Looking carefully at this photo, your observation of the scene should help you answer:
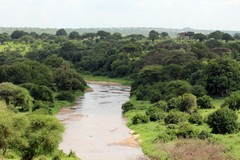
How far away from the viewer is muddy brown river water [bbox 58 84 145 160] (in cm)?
4550

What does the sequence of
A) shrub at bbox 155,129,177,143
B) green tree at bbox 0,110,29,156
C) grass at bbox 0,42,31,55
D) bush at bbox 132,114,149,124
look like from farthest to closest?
grass at bbox 0,42,31,55
bush at bbox 132,114,149,124
shrub at bbox 155,129,177,143
green tree at bbox 0,110,29,156

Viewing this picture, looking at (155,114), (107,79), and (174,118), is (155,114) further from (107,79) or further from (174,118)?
(107,79)

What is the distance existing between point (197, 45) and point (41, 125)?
86968mm

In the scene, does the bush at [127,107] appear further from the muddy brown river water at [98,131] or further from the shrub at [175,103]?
the shrub at [175,103]

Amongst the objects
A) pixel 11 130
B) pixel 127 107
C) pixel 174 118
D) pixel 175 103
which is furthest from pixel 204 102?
pixel 11 130

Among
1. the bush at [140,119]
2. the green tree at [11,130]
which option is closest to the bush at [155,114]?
the bush at [140,119]

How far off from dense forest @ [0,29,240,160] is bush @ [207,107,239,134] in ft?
0.31

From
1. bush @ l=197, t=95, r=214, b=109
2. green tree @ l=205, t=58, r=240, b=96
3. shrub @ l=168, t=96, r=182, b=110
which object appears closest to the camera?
shrub @ l=168, t=96, r=182, b=110

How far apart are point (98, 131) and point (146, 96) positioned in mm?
26976

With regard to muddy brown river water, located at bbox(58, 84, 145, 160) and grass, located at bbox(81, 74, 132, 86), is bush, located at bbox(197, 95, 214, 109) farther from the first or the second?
grass, located at bbox(81, 74, 132, 86)

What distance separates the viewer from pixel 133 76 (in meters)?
114

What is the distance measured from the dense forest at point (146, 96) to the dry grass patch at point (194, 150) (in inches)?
3.6

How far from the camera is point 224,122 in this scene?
48.7m

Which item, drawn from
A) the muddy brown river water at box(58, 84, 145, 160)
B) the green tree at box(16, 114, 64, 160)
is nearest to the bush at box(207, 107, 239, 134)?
the muddy brown river water at box(58, 84, 145, 160)
